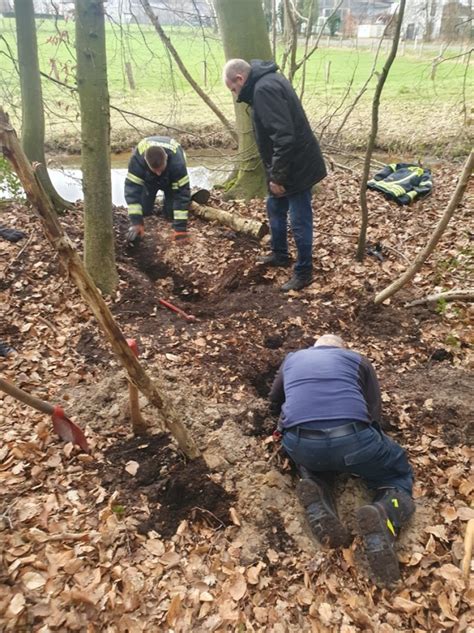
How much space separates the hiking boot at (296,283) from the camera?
17.6 ft

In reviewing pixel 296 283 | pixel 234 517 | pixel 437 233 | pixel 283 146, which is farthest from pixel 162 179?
pixel 234 517

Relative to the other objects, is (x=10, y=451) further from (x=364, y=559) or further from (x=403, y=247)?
(x=403, y=247)

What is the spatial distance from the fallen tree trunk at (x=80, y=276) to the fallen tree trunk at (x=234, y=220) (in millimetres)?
3981

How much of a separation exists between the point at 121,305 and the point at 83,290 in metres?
2.46

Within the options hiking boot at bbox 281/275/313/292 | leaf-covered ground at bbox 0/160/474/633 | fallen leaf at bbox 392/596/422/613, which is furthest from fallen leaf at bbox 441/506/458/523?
hiking boot at bbox 281/275/313/292

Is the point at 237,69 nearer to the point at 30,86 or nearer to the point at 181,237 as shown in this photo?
the point at 181,237

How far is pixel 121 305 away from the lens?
5059 mm

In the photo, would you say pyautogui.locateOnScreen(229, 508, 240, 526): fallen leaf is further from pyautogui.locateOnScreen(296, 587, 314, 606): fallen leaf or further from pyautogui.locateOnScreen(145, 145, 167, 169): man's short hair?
pyautogui.locateOnScreen(145, 145, 167, 169): man's short hair

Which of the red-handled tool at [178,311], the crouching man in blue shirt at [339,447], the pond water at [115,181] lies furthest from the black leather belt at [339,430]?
the pond water at [115,181]

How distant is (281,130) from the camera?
15.0 feet

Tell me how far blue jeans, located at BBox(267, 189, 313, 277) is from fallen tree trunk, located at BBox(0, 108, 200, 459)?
2833 mm

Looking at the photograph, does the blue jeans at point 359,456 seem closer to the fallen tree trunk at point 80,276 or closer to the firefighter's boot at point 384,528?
the firefighter's boot at point 384,528

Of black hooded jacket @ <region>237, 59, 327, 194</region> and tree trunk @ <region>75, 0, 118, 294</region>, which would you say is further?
black hooded jacket @ <region>237, 59, 327, 194</region>

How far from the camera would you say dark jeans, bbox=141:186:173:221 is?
22.9ft
